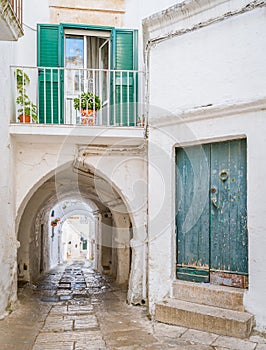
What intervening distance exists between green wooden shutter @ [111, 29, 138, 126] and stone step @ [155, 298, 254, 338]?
391cm

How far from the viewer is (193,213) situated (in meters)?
6.93

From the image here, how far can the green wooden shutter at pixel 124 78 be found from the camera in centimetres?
893

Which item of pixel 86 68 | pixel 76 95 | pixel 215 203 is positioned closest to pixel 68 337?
pixel 215 203

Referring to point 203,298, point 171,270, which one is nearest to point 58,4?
point 171,270

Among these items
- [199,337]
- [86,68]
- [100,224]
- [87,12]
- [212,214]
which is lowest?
[199,337]

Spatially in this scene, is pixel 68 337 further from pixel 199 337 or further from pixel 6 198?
pixel 6 198

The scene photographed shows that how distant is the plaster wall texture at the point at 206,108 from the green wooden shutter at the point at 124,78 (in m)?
1.62

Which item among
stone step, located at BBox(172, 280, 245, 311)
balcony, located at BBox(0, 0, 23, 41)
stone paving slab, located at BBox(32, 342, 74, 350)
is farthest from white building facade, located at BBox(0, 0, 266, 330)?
balcony, located at BBox(0, 0, 23, 41)

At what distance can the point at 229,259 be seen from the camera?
253 inches

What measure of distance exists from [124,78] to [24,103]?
7.25 ft

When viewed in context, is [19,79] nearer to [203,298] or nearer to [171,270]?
[171,270]

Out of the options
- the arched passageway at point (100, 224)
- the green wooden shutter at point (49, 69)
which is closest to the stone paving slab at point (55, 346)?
the arched passageway at point (100, 224)

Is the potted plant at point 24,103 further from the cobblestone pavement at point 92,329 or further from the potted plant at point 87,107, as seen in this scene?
the cobblestone pavement at point 92,329

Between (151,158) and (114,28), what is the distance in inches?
136
